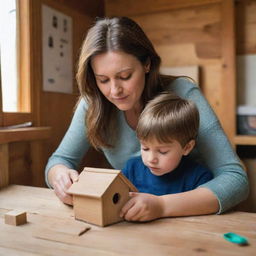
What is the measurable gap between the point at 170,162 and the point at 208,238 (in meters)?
0.30

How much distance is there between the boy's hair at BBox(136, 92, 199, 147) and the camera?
98cm

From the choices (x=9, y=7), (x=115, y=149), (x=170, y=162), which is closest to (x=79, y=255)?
(x=170, y=162)

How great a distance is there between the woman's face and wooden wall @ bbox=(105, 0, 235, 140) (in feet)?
3.92

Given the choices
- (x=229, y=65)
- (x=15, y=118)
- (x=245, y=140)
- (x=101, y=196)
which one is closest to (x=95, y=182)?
(x=101, y=196)

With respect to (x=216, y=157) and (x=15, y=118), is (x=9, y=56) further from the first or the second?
(x=216, y=157)

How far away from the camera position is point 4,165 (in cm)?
148

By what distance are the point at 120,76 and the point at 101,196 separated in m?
0.46

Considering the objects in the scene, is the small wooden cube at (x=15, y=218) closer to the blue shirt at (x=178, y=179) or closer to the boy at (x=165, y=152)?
the boy at (x=165, y=152)

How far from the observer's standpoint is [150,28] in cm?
246

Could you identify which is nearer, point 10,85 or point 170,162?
point 170,162

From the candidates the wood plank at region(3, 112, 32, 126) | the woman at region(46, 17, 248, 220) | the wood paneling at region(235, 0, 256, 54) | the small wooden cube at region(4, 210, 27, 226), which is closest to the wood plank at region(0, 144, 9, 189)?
the wood plank at region(3, 112, 32, 126)

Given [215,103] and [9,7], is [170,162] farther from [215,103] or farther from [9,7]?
[215,103]

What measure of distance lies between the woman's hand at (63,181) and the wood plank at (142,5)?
63.6 inches

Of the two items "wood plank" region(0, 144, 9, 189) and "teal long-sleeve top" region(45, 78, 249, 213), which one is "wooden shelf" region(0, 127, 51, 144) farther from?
"teal long-sleeve top" region(45, 78, 249, 213)
